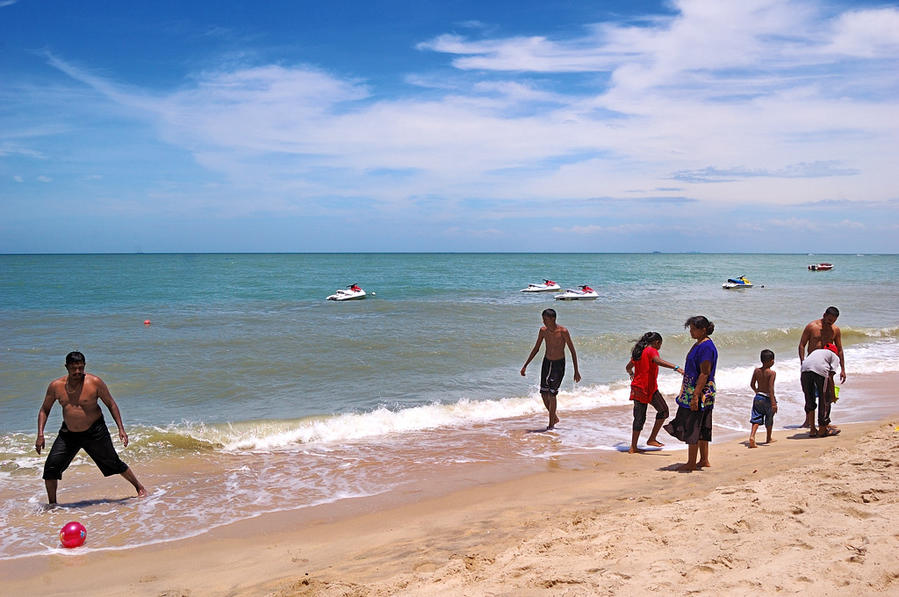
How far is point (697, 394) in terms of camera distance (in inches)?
249

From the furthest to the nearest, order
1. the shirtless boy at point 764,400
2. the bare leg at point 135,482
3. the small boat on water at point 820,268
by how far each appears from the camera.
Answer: the small boat on water at point 820,268
the shirtless boy at point 764,400
the bare leg at point 135,482

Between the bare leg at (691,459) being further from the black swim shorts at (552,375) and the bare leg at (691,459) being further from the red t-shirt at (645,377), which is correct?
the black swim shorts at (552,375)

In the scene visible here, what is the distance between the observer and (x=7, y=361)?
48.0 feet

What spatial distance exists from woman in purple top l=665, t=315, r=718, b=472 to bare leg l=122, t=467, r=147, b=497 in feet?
19.6

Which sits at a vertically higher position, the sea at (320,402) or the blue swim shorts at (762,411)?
the blue swim shorts at (762,411)

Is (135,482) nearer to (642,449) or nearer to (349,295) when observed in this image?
(642,449)

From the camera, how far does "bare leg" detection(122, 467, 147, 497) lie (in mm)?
6508

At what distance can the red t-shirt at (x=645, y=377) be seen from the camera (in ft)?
24.1

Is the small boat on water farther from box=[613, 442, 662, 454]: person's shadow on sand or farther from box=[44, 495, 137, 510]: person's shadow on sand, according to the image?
box=[44, 495, 137, 510]: person's shadow on sand

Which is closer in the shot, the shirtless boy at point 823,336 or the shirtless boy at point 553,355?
the shirtless boy at point 823,336

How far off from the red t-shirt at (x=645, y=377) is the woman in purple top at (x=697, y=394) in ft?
1.95

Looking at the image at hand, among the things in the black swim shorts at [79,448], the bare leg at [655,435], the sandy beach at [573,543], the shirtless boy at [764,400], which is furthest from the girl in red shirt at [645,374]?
the black swim shorts at [79,448]

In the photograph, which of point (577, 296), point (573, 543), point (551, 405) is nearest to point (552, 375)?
point (551, 405)

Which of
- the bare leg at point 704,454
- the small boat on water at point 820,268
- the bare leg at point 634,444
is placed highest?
the small boat on water at point 820,268
